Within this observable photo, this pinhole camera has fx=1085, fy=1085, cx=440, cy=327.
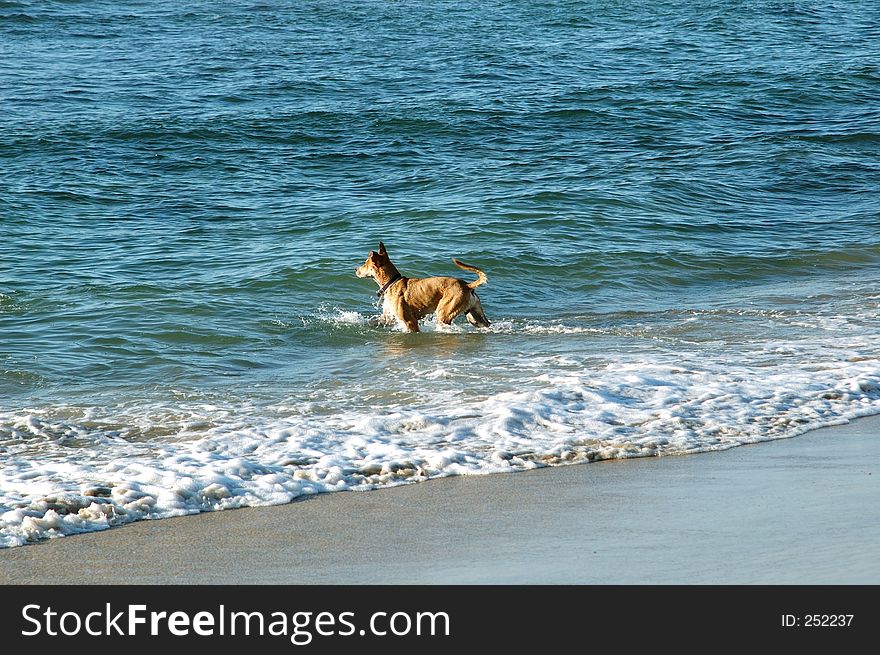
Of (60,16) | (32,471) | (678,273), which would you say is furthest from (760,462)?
(60,16)

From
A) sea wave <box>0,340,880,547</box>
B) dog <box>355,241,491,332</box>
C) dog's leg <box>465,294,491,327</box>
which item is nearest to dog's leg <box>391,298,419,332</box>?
dog <box>355,241,491,332</box>

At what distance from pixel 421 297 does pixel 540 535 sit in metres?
5.76

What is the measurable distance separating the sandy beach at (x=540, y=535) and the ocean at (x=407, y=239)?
36 centimetres

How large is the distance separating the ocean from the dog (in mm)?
244

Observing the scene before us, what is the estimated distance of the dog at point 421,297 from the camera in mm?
10766

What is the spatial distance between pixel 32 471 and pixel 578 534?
11.0ft

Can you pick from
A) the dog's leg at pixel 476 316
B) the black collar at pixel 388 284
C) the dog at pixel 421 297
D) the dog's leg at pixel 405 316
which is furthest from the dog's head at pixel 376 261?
the dog's leg at pixel 476 316

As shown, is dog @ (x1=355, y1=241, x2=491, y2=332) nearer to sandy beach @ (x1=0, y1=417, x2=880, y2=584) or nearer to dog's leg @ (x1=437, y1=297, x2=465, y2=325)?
dog's leg @ (x1=437, y1=297, x2=465, y2=325)

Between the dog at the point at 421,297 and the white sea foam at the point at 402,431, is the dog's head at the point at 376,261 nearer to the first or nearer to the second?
the dog at the point at 421,297

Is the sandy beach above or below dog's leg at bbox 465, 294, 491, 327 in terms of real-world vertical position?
above

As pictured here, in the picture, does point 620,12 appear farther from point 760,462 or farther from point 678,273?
point 760,462

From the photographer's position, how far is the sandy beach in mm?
4777

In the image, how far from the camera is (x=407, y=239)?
1531 cm

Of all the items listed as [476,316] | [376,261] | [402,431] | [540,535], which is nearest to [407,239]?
[376,261]
